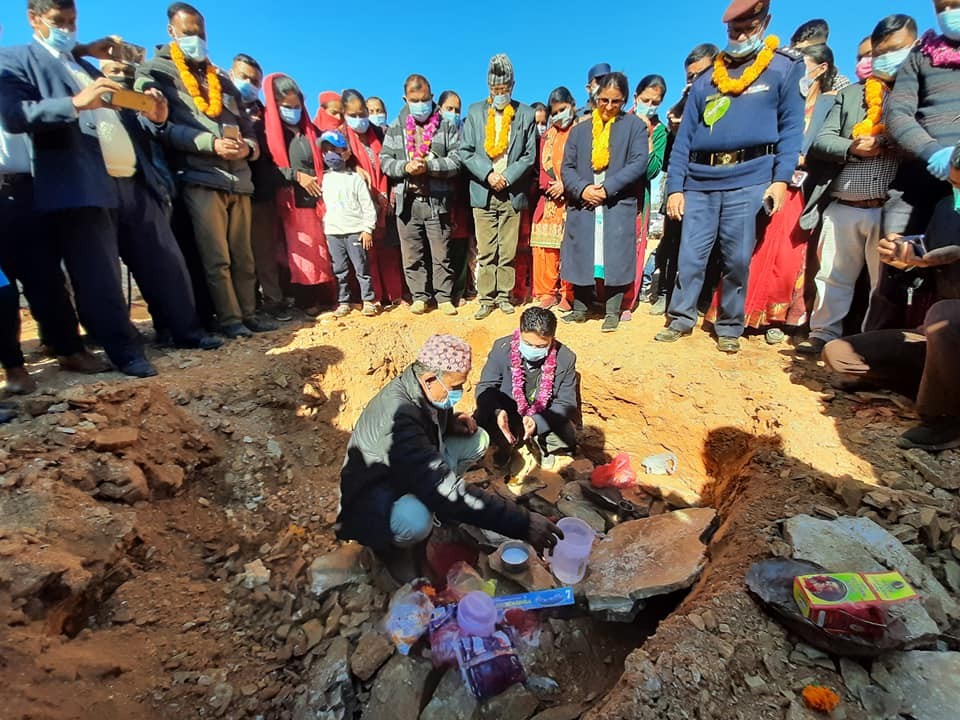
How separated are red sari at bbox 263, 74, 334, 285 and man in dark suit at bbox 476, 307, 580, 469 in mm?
2523

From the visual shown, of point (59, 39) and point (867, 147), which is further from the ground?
point (59, 39)

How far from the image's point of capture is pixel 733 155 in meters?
3.51

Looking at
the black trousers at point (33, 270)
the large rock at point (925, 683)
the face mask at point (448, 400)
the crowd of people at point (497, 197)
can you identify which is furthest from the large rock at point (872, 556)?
the black trousers at point (33, 270)

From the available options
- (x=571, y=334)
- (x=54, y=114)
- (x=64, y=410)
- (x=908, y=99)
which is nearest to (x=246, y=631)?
(x=64, y=410)

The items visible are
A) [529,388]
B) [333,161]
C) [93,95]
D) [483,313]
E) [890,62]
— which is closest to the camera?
[93,95]

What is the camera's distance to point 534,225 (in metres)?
4.86

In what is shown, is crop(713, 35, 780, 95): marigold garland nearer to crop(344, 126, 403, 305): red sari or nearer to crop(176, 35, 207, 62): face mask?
crop(344, 126, 403, 305): red sari

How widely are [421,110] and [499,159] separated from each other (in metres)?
0.98

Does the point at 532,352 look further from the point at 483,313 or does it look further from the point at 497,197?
the point at 497,197

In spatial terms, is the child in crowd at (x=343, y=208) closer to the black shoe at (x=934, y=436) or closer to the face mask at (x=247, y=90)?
the face mask at (x=247, y=90)

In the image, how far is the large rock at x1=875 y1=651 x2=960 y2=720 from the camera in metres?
A: 1.40

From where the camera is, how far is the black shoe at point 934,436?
2393mm

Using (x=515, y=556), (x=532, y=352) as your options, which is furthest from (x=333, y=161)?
(x=515, y=556)

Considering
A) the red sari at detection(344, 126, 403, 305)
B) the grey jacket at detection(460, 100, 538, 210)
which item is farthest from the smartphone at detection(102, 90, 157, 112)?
the grey jacket at detection(460, 100, 538, 210)
